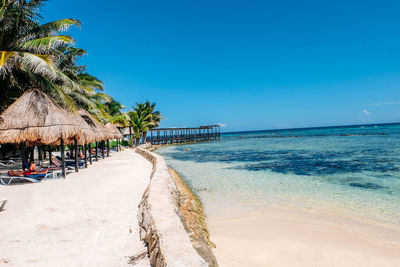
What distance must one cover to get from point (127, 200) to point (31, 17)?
9393 mm

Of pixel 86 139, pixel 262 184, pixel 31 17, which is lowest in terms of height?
pixel 262 184

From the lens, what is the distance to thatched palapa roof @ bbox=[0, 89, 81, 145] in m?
7.98

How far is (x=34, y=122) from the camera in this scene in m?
8.16

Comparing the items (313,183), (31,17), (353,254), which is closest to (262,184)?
(313,183)

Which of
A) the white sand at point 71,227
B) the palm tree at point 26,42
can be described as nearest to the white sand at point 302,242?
the white sand at point 71,227

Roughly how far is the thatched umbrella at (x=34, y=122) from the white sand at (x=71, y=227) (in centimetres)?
191

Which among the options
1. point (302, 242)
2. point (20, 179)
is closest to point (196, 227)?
point (302, 242)

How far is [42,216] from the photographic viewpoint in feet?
15.2

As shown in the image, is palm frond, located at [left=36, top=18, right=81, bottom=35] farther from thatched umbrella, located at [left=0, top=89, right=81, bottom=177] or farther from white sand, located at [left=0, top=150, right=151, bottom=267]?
white sand, located at [left=0, top=150, right=151, bottom=267]

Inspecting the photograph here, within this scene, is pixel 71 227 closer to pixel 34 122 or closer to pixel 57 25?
pixel 34 122

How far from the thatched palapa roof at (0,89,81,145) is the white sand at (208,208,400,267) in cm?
617

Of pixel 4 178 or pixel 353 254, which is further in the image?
pixel 4 178

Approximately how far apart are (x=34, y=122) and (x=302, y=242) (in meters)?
8.84

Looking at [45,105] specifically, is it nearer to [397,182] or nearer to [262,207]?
[262,207]
